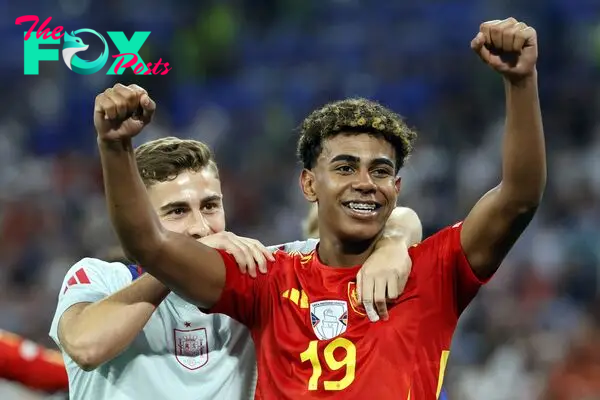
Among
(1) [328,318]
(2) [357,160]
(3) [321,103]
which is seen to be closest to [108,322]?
(1) [328,318]

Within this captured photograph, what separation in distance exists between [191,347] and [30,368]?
1.43 m

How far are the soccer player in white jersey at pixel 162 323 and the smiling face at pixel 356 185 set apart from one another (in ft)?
0.53

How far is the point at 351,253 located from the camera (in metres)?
3.11

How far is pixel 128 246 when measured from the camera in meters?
2.75

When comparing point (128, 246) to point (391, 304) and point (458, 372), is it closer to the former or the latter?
point (391, 304)

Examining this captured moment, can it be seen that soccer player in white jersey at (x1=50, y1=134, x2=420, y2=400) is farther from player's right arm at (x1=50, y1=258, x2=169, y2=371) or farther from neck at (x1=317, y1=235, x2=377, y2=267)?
neck at (x1=317, y1=235, x2=377, y2=267)

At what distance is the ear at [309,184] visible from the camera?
3.18 meters

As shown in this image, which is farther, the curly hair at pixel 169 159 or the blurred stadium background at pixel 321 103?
the blurred stadium background at pixel 321 103

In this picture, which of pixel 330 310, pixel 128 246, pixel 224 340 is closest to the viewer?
pixel 128 246

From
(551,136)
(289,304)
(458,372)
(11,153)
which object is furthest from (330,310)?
(11,153)

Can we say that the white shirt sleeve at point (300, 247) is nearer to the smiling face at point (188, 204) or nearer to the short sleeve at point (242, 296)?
the smiling face at point (188, 204)

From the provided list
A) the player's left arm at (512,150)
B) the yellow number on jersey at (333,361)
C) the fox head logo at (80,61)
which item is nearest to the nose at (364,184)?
the player's left arm at (512,150)

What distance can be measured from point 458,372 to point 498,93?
119 inches

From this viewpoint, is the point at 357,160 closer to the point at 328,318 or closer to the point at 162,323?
the point at 328,318
